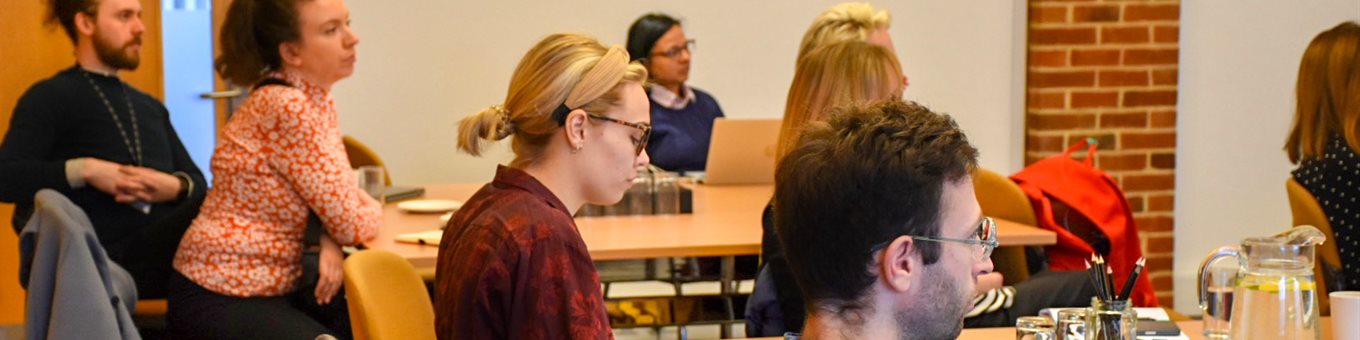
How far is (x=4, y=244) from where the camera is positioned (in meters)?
4.59

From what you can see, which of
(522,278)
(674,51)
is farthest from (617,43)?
(522,278)

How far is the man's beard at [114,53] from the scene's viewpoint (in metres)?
3.84

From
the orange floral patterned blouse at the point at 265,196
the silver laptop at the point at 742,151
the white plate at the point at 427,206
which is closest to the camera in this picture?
the orange floral patterned blouse at the point at 265,196

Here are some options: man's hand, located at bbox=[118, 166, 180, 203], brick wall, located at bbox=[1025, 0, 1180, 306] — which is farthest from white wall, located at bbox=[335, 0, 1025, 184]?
man's hand, located at bbox=[118, 166, 180, 203]

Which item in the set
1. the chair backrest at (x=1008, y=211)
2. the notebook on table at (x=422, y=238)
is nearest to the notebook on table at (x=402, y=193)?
the notebook on table at (x=422, y=238)

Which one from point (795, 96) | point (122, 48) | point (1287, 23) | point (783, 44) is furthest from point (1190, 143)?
point (122, 48)

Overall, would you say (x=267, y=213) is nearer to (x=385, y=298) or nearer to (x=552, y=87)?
(x=385, y=298)

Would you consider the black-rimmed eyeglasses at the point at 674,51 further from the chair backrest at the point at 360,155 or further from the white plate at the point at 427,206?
the white plate at the point at 427,206

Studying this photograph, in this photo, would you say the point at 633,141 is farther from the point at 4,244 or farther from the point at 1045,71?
the point at 1045,71

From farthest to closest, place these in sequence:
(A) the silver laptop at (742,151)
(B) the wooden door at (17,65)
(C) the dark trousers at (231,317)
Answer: (B) the wooden door at (17,65)
(A) the silver laptop at (742,151)
(C) the dark trousers at (231,317)

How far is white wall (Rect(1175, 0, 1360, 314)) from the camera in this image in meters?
5.59

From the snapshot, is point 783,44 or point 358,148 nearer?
point 358,148

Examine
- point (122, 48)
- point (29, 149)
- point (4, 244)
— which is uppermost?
point (122, 48)

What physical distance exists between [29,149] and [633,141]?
218cm
